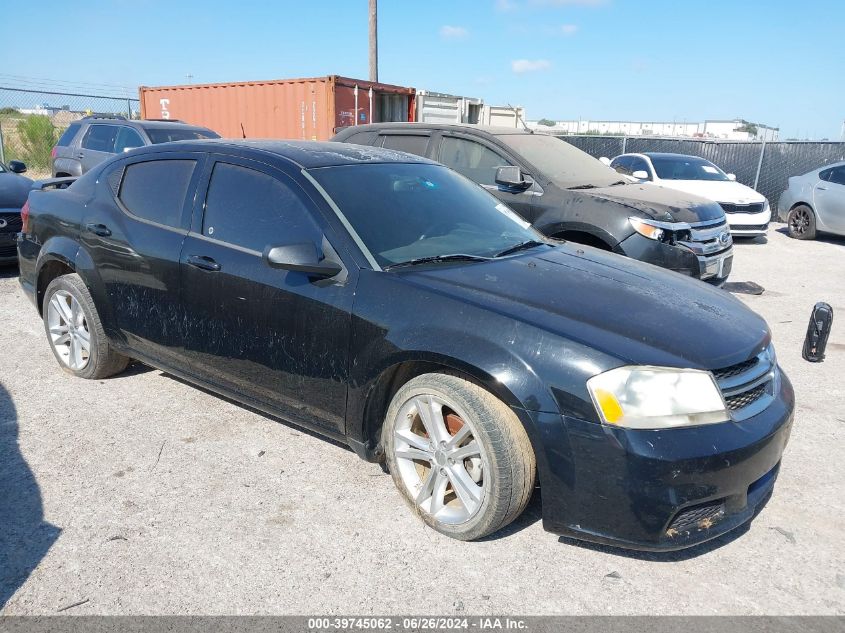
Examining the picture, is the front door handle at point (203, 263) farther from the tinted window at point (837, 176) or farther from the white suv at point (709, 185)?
the tinted window at point (837, 176)

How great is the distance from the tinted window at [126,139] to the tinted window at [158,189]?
25.0 feet

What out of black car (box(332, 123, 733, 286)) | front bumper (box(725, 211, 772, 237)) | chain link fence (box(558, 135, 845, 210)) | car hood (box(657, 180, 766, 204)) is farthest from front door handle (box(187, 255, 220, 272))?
chain link fence (box(558, 135, 845, 210))

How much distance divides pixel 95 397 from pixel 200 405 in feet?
2.33

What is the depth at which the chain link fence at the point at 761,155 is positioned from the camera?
53.9 feet

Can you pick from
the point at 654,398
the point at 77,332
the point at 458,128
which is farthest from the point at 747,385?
the point at 458,128

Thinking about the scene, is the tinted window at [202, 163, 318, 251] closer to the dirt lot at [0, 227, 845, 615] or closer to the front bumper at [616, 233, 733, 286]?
the dirt lot at [0, 227, 845, 615]

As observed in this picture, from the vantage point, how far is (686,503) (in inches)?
99.7

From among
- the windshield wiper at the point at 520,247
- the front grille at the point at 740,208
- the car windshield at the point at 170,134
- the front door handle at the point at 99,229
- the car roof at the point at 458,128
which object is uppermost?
the car roof at the point at 458,128

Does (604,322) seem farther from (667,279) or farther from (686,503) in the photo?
(667,279)

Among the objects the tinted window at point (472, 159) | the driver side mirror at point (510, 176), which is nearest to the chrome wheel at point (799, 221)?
the tinted window at point (472, 159)

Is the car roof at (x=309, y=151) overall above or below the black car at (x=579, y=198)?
above

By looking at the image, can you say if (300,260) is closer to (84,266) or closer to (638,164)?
(84,266)

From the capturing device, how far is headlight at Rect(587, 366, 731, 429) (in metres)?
2.52

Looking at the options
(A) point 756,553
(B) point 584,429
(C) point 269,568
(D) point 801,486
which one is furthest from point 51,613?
(D) point 801,486
